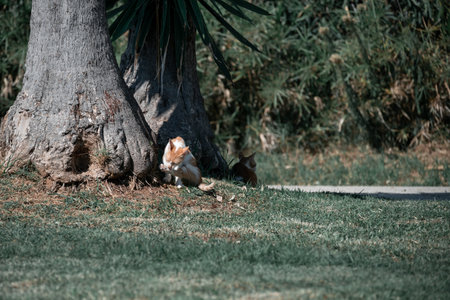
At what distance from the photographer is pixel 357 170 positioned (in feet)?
33.2

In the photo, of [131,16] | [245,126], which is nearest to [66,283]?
[131,16]

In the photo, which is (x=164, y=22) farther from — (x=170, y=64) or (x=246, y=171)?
(x=246, y=171)

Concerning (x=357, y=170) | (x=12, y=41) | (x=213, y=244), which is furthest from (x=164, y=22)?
(x=12, y=41)

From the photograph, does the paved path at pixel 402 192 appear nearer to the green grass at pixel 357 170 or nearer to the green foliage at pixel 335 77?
the green grass at pixel 357 170

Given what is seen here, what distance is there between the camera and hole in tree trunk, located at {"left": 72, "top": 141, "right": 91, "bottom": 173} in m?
5.77

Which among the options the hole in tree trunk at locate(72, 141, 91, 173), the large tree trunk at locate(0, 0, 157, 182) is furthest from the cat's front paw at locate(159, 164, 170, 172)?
the hole in tree trunk at locate(72, 141, 91, 173)

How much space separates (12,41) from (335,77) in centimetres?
644

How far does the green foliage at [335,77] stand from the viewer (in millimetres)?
11305

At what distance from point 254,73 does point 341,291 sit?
912cm

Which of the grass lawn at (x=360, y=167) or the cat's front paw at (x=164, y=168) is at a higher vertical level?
the cat's front paw at (x=164, y=168)

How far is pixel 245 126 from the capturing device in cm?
1249

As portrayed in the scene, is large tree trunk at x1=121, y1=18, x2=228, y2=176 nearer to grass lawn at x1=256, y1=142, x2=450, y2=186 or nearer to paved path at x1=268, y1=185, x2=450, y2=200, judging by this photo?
paved path at x1=268, y1=185, x2=450, y2=200

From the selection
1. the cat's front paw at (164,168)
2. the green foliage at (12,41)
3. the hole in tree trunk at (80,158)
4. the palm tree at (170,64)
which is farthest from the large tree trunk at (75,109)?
the green foliage at (12,41)

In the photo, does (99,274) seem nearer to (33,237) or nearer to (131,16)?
(33,237)
